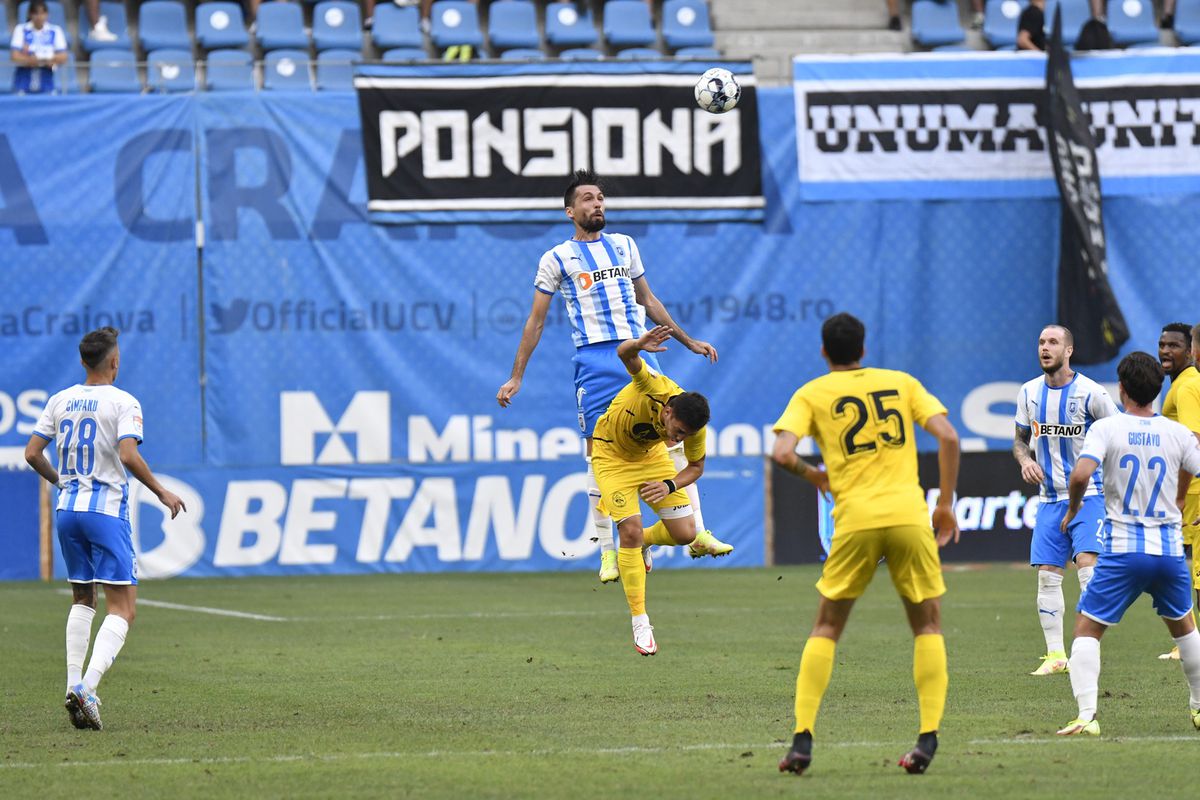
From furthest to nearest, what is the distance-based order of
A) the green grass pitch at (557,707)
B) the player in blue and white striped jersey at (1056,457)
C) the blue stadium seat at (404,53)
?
the blue stadium seat at (404,53)
the player in blue and white striped jersey at (1056,457)
the green grass pitch at (557,707)

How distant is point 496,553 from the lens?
66.6ft

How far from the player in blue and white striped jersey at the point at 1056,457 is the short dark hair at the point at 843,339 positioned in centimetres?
403

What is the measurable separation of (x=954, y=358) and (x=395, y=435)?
262 inches

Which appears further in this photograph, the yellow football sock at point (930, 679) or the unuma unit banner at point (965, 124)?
the unuma unit banner at point (965, 124)

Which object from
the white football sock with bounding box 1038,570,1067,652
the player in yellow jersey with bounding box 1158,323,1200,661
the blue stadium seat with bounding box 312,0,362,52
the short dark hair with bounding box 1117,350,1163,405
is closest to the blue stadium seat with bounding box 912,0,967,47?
the blue stadium seat with bounding box 312,0,362,52

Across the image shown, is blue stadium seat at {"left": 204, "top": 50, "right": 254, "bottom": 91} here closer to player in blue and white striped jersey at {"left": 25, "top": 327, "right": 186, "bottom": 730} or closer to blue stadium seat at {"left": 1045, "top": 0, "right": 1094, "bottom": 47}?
blue stadium seat at {"left": 1045, "top": 0, "right": 1094, "bottom": 47}

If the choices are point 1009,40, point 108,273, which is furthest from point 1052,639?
point 1009,40

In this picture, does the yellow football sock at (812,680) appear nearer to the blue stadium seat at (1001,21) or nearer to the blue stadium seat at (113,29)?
the blue stadium seat at (113,29)

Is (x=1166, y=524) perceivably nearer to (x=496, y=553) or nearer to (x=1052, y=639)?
(x=1052, y=639)

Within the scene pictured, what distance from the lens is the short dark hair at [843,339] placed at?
721cm

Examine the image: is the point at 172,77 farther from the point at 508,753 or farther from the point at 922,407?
the point at 922,407

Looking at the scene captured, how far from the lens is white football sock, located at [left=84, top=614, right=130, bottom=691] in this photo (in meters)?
9.01

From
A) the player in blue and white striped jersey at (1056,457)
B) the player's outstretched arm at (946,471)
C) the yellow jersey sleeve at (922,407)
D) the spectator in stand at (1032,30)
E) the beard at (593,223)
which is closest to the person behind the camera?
the player's outstretched arm at (946,471)

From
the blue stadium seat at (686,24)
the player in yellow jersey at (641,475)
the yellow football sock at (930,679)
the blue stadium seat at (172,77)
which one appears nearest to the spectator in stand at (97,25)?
the blue stadium seat at (172,77)
